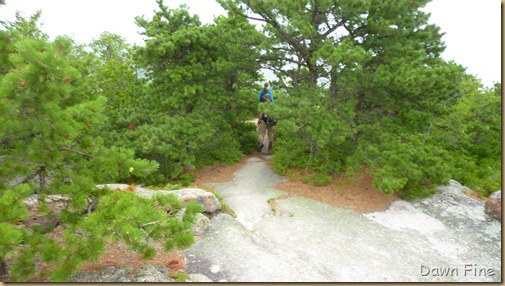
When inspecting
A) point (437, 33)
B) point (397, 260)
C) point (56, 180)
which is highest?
point (437, 33)

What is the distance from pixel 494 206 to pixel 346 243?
15.4 ft

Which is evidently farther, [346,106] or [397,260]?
[346,106]

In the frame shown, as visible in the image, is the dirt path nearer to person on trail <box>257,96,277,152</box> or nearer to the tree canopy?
the tree canopy

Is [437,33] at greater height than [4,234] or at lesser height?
greater

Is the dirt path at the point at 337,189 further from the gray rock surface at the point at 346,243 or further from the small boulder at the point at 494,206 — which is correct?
the small boulder at the point at 494,206

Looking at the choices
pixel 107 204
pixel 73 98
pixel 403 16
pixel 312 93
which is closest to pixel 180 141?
pixel 312 93

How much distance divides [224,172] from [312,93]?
4032mm

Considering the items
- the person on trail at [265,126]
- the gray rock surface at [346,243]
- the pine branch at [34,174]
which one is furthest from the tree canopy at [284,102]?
the gray rock surface at [346,243]

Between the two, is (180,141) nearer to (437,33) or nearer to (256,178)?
(256,178)

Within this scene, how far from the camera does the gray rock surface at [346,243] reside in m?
5.02

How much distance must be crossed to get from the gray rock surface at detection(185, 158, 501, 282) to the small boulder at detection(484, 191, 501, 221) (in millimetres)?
173

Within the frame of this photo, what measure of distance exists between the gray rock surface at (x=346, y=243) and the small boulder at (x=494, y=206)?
17cm

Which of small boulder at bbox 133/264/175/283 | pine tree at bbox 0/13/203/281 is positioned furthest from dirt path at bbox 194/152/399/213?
pine tree at bbox 0/13/203/281

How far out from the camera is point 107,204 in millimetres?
3420
